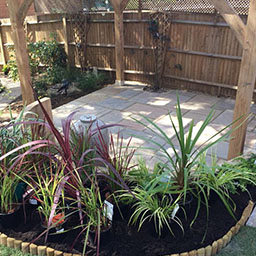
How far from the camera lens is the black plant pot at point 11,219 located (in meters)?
2.14

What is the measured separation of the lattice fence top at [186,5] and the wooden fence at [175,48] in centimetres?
11

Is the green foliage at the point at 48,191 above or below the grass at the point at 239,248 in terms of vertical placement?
above

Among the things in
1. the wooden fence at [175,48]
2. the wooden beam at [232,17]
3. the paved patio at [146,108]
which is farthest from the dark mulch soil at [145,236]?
the wooden fence at [175,48]

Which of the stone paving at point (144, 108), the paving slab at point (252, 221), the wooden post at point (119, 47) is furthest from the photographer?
the wooden post at point (119, 47)

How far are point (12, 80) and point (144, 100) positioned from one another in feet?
12.1

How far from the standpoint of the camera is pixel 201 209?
7.57 feet

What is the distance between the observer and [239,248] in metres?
2.07

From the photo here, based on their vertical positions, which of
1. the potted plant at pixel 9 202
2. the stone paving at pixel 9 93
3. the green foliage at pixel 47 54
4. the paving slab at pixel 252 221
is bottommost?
the stone paving at pixel 9 93

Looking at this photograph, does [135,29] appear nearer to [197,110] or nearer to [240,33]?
[197,110]

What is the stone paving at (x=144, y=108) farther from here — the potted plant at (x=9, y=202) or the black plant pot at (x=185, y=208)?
the potted plant at (x=9, y=202)

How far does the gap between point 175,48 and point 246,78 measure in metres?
3.36

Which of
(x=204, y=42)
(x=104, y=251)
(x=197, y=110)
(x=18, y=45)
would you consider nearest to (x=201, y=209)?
(x=104, y=251)

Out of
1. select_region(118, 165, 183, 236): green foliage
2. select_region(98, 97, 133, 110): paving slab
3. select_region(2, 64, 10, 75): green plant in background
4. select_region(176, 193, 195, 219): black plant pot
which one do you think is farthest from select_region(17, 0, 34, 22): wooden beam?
select_region(2, 64, 10, 75): green plant in background

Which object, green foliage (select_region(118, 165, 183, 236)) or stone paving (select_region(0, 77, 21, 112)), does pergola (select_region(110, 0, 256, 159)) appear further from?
stone paving (select_region(0, 77, 21, 112))
